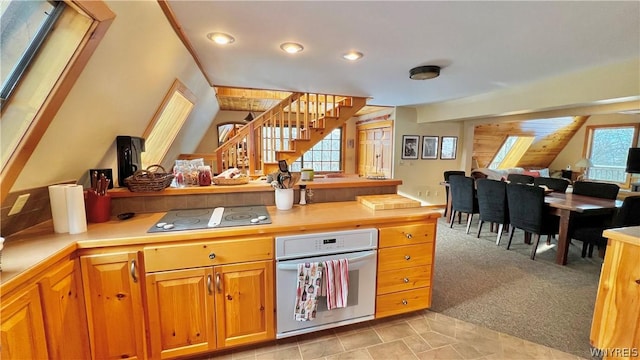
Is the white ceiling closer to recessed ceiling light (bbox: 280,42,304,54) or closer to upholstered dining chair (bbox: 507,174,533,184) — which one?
recessed ceiling light (bbox: 280,42,304,54)

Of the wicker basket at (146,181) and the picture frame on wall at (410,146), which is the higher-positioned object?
the picture frame on wall at (410,146)

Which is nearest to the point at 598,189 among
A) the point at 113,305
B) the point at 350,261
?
the point at 350,261

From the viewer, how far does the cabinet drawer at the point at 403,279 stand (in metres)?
1.99

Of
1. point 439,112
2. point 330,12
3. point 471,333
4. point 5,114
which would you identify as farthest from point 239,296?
point 439,112

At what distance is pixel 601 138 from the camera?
695 centimetres

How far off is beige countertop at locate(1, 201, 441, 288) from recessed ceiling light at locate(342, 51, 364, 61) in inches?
56.8

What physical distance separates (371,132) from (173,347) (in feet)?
20.5

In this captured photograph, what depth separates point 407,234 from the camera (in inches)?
→ 78.3

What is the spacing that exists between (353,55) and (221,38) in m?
1.18

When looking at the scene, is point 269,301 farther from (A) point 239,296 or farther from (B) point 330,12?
(B) point 330,12

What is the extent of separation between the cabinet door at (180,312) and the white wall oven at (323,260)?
1.43ft

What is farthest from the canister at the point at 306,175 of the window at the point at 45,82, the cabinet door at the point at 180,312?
the window at the point at 45,82

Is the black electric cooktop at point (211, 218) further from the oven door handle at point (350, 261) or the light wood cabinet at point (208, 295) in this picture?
the oven door handle at point (350, 261)

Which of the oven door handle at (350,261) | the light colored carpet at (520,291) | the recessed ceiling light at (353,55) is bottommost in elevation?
the light colored carpet at (520,291)
